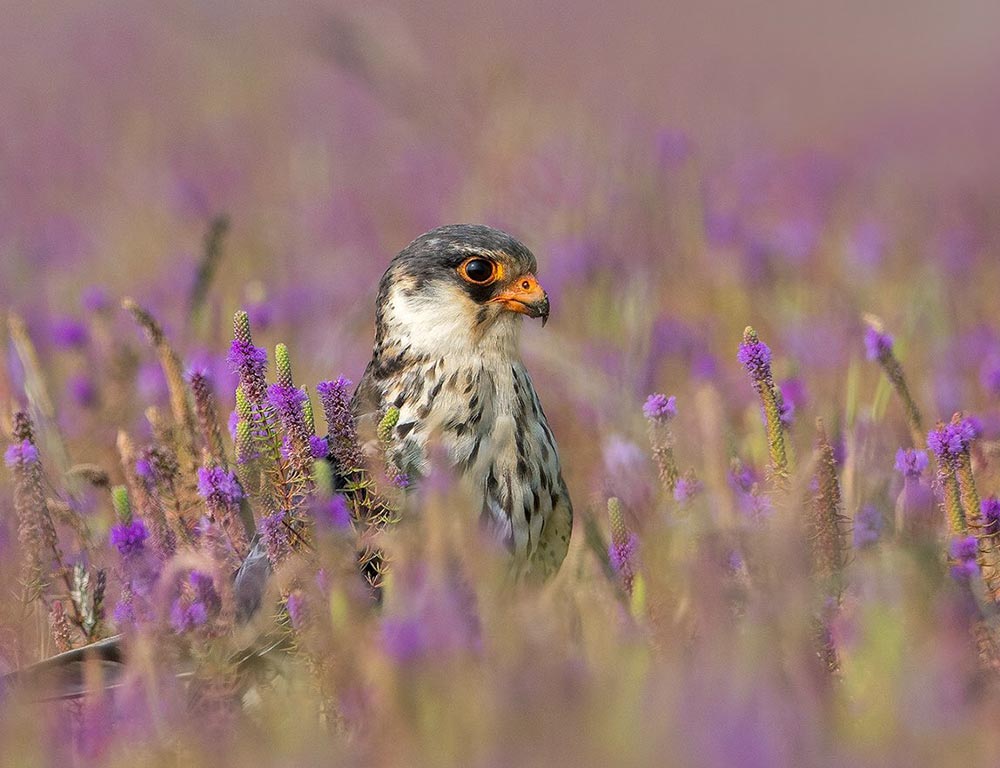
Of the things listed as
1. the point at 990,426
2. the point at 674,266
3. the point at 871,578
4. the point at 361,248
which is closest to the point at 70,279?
the point at 361,248

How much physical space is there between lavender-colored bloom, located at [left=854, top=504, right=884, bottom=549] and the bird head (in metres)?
1.18

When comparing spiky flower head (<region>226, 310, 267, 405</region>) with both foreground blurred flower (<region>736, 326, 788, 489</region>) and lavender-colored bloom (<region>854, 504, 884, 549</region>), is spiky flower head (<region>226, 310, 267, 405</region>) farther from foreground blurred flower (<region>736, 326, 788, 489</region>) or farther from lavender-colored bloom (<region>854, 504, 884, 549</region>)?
lavender-colored bloom (<region>854, 504, 884, 549</region>)

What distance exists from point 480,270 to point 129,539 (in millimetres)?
1451

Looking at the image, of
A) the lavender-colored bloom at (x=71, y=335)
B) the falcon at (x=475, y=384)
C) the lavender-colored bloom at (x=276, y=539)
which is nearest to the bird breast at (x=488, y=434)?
the falcon at (x=475, y=384)

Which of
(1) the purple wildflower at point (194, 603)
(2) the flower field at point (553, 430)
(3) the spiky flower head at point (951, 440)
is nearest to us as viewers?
(2) the flower field at point (553, 430)

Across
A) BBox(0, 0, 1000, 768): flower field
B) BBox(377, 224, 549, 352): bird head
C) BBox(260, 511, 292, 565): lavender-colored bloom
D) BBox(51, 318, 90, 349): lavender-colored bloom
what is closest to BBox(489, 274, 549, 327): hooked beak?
BBox(377, 224, 549, 352): bird head

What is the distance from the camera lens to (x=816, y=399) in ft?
20.2

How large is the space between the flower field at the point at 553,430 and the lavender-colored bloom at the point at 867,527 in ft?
0.04

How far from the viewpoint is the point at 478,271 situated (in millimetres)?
4805

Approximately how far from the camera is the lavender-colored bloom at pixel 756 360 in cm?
364

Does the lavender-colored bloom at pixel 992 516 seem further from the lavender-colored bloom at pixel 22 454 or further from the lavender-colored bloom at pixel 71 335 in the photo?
the lavender-colored bloom at pixel 71 335

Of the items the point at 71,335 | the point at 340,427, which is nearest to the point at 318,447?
the point at 340,427

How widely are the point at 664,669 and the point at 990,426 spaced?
8.28ft

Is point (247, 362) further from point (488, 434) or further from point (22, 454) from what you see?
point (488, 434)
